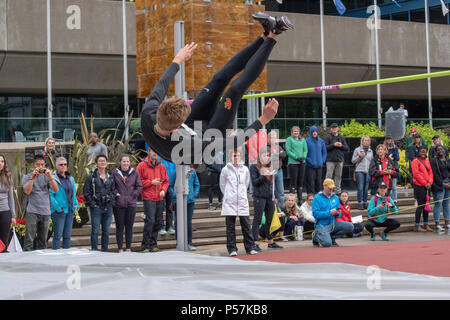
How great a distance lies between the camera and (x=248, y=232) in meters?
8.93

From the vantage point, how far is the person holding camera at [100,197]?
8617 mm

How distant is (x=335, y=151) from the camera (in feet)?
40.2

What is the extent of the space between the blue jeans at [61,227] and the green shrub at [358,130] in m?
9.09

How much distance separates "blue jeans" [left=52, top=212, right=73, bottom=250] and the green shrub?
9091 mm

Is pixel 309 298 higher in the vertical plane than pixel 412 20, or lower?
lower

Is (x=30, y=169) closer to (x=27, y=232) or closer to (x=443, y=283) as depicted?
(x=27, y=232)

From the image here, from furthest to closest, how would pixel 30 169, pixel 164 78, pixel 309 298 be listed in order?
pixel 30 169 → pixel 164 78 → pixel 309 298

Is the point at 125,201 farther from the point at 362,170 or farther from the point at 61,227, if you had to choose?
the point at 362,170

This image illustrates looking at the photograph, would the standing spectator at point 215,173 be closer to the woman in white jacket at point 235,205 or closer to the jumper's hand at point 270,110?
the woman in white jacket at point 235,205

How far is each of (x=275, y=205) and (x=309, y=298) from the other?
6495 millimetres

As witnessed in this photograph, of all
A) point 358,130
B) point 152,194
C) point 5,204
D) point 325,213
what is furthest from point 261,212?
point 358,130

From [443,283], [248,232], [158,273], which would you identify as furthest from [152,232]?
[443,283]

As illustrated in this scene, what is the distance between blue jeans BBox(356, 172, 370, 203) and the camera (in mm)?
12141

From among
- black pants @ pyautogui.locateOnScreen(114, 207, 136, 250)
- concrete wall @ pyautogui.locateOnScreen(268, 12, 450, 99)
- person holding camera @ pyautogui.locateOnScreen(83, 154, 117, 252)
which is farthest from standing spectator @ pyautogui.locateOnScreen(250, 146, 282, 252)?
concrete wall @ pyautogui.locateOnScreen(268, 12, 450, 99)
